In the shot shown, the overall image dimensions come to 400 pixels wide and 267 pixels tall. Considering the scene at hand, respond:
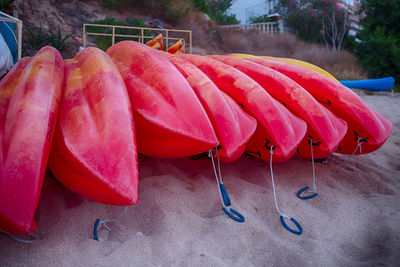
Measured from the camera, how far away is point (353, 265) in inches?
44.7

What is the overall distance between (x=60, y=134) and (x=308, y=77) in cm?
168

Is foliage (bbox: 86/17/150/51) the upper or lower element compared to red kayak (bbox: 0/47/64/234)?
upper

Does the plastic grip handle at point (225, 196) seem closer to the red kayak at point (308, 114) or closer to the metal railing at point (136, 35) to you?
the red kayak at point (308, 114)

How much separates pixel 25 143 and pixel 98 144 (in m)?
0.25

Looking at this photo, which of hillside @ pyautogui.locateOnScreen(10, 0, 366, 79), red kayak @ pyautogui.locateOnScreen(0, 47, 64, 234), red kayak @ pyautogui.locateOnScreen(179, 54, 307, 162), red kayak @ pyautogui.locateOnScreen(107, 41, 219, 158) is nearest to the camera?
red kayak @ pyautogui.locateOnScreen(0, 47, 64, 234)

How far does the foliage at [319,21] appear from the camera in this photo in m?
10.9

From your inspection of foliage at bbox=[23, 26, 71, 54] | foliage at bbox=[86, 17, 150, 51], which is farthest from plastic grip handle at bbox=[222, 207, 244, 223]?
foliage at bbox=[86, 17, 150, 51]

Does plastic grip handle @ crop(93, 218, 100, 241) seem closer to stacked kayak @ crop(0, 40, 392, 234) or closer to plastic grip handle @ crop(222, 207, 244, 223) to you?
stacked kayak @ crop(0, 40, 392, 234)

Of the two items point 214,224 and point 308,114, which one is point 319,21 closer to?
point 308,114

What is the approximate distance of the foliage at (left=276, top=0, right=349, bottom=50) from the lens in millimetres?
10906

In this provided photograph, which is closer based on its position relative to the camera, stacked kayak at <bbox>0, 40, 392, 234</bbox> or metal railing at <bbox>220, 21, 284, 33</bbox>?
stacked kayak at <bbox>0, 40, 392, 234</bbox>

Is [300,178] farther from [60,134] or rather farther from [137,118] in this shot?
[60,134]

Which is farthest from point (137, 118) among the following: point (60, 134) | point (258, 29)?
point (258, 29)

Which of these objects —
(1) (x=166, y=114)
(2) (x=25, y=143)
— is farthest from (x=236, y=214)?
(2) (x=25, y=143)
